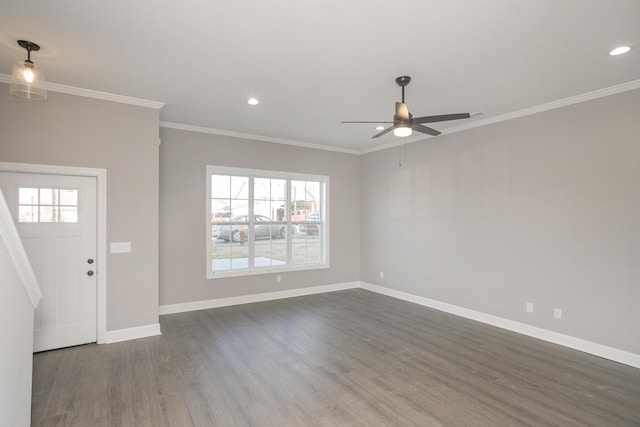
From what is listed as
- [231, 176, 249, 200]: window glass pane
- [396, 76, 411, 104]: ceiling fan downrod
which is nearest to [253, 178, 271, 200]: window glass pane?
[231, 176, 249, 200]: window glass pane

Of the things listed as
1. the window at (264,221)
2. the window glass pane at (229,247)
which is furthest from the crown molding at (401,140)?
the window glass pane at (229,247)

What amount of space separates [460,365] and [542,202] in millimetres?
2375

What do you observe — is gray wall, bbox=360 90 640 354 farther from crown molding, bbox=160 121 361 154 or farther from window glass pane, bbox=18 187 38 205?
window glass pane, bbox=18 187 38 205

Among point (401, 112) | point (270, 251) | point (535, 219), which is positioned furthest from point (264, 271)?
point (535, 219)

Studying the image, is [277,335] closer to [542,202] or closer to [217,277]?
[217,277]

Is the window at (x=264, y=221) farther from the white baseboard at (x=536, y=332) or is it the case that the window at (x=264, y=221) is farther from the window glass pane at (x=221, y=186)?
the white baseboard at (x=536, y=332)

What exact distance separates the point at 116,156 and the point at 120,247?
112cm

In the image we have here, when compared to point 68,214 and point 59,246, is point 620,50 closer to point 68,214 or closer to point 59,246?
point 68,214

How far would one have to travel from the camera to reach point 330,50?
2.91 m

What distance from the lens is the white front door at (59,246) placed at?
365 centimetres

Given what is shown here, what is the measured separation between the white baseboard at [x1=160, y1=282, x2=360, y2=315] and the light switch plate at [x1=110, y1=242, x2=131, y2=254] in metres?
1.39

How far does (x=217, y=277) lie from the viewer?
5.58 meters

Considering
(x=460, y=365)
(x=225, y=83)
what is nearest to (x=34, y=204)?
(x=225, y=83)

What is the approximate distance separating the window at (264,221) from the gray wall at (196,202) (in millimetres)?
137
